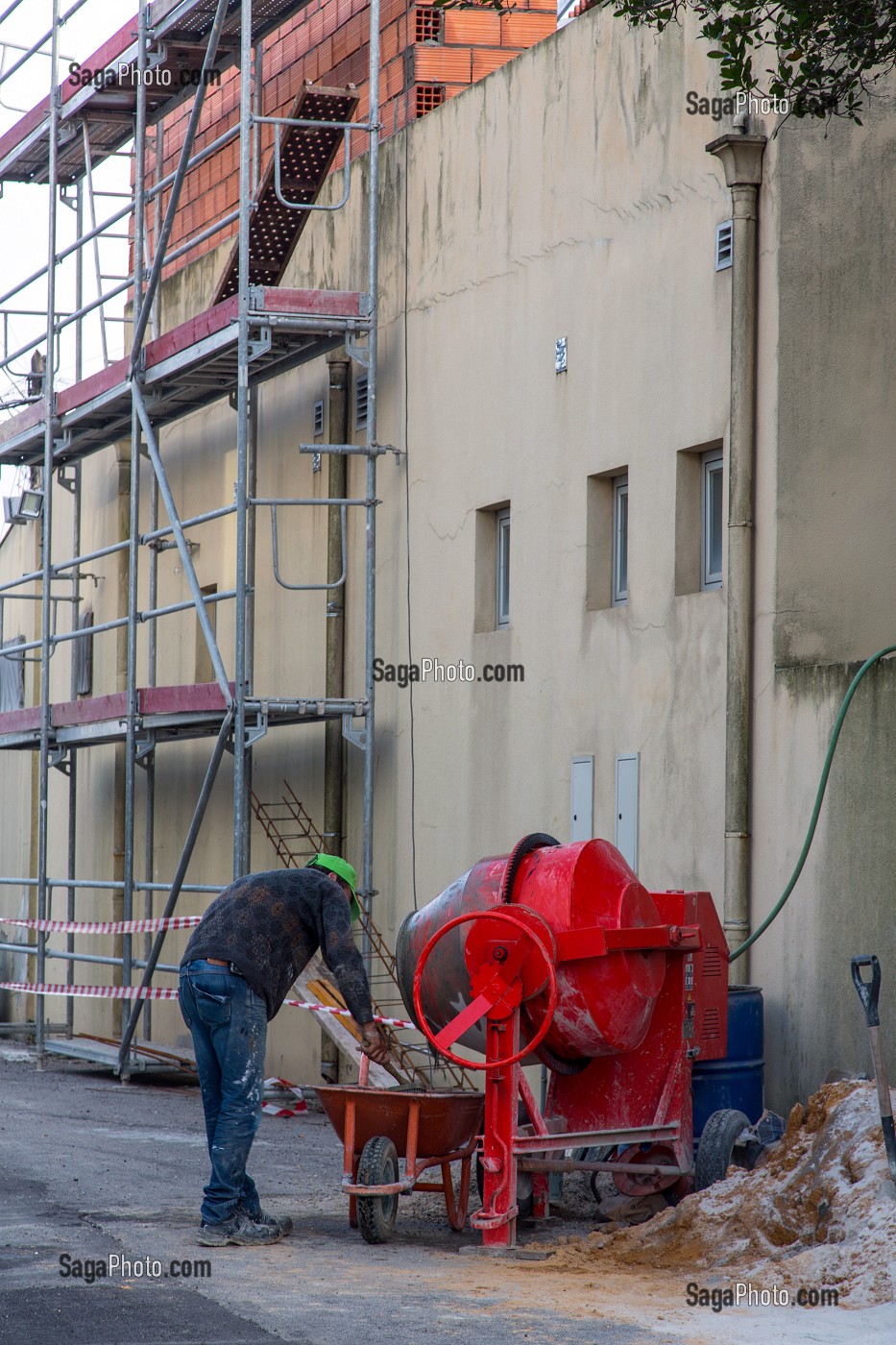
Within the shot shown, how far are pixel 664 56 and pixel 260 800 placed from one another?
717cm

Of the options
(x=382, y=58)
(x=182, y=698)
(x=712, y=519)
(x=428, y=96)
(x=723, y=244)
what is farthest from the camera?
(x=382, y=58)

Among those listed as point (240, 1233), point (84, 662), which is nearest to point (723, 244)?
point (240, 1233)

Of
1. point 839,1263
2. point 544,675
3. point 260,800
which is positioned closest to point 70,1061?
point 260,800

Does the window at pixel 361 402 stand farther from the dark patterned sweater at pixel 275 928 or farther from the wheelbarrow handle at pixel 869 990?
the wheelbarrow handle at pixel 869 990

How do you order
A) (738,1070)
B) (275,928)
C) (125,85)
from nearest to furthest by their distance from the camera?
(275,928) < (738,1070) < (125,85)

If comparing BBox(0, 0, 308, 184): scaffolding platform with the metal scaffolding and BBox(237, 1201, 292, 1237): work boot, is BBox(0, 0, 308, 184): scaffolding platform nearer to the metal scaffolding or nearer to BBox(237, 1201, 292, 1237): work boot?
the metal scaffolding

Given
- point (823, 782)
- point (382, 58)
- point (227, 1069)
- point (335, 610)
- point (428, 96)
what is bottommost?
point (227, 1069)

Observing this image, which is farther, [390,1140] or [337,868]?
[337,868]

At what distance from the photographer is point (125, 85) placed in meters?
17.0

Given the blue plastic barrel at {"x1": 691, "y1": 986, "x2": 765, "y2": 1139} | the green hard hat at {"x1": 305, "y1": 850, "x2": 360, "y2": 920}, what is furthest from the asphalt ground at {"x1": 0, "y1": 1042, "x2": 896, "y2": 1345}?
the green hard hat at {"x1": 305, "y1": 850, "x2": 360, "y2": 920}

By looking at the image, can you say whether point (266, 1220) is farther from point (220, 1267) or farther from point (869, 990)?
point (869, 990)

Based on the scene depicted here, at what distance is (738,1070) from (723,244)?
4.46 m

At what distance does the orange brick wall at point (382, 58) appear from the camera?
1561 centimetres

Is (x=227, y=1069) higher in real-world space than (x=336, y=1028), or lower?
higher
